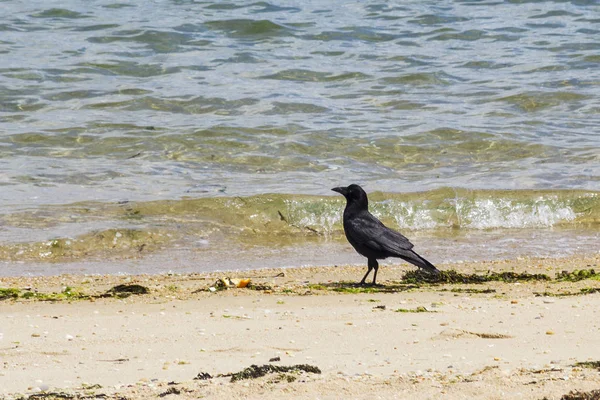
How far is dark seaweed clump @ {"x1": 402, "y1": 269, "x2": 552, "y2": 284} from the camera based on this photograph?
7613 millimetres

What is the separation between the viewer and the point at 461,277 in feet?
25.0

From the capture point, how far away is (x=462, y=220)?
10.6 meters

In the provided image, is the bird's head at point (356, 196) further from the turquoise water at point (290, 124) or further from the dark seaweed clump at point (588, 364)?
the dark seaweed clump at point (588, 364)

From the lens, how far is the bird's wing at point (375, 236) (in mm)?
7699

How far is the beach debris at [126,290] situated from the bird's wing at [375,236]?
72.4 inches

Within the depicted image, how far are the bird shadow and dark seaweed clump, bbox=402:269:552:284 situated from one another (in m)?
0.12

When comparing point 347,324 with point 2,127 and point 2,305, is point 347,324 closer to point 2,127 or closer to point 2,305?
point 2,305

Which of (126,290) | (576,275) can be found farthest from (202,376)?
(576,275)

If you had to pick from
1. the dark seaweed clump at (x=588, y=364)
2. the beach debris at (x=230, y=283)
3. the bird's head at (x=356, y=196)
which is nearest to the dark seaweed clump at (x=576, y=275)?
the bird's head at (x=356, y=196)

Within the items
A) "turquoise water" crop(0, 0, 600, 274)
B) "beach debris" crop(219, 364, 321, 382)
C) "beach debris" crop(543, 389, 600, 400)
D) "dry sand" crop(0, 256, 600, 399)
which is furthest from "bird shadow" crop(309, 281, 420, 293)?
"beach debris" crop(543, 389, 600, 400)

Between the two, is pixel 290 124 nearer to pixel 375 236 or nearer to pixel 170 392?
pixel 375 236

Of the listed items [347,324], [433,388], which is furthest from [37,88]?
[433,388]

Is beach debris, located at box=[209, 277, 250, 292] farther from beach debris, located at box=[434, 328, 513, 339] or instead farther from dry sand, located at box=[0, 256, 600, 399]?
beach debris, located at box=[434, 328, 513, 339]

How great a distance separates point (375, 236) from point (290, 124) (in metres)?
6.68
